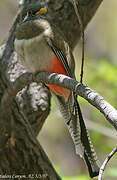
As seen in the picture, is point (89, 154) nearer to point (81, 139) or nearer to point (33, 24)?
point (81, 139)

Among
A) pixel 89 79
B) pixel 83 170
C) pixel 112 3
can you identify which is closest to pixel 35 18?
pixel 89 79

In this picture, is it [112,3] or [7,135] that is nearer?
[7,135]

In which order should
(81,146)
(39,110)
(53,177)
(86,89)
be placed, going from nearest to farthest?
(86,89) < (81,146) < (53,177) < (39,110)

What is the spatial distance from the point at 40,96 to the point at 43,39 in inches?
34.5

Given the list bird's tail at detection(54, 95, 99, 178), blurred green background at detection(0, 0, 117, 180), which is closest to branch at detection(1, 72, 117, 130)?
bird's tail at detection(54, 95, 99, 178)

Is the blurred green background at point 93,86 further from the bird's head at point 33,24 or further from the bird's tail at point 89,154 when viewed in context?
the bird's tail at point 89,154

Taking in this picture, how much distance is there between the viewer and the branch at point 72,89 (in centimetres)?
234

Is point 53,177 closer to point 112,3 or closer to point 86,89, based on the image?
point 86,89

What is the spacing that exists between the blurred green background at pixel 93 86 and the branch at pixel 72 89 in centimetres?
185

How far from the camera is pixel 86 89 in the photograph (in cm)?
262

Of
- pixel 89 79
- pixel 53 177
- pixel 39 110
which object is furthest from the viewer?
pixel 89 79

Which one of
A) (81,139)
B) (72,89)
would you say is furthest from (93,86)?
(72,89)

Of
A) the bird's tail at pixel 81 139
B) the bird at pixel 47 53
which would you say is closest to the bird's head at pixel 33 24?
the bird at pixel 47 53

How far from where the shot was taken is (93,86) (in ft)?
18.3
